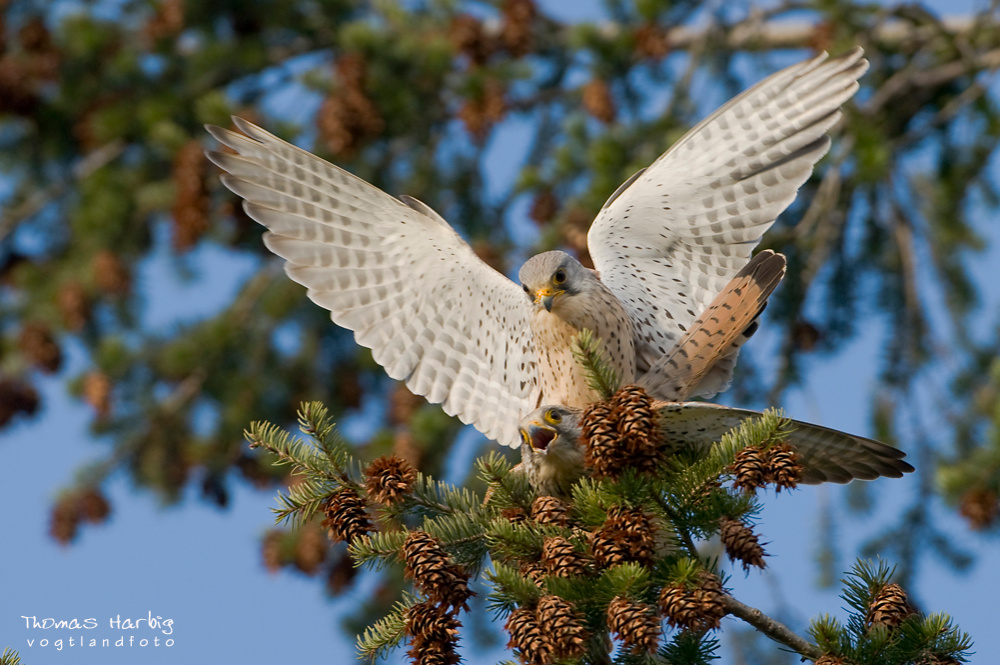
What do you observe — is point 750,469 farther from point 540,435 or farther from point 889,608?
point 540,435

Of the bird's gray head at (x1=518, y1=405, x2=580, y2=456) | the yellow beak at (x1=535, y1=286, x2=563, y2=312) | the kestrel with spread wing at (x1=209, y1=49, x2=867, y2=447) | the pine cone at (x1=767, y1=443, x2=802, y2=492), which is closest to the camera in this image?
the pine cone at (x1=767, y1=443, x2=802, y2=492)

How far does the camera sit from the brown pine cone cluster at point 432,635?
2271 millimetres

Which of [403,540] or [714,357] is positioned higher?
[714,357]

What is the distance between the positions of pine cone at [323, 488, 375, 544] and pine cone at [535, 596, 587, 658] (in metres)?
0.50

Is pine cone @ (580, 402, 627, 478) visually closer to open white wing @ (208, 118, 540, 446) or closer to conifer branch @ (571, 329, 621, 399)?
conifer branch @ (571, 329, 621, 399)

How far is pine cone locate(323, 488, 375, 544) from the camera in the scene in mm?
2451

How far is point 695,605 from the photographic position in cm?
213

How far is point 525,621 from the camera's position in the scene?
7.18ft

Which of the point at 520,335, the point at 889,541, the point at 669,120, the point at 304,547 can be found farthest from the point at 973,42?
the point at 304,547

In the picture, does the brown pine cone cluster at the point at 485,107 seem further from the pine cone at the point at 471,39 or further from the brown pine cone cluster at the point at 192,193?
the brown pine cone cluster at the point at 192,193


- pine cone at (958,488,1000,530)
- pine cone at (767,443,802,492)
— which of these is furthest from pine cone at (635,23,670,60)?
pine cone at (767,443,802,492)

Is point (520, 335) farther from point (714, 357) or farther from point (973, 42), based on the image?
point (973, 42)

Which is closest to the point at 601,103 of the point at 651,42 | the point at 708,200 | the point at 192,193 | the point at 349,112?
the point at 651,42

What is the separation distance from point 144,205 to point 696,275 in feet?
8.67
